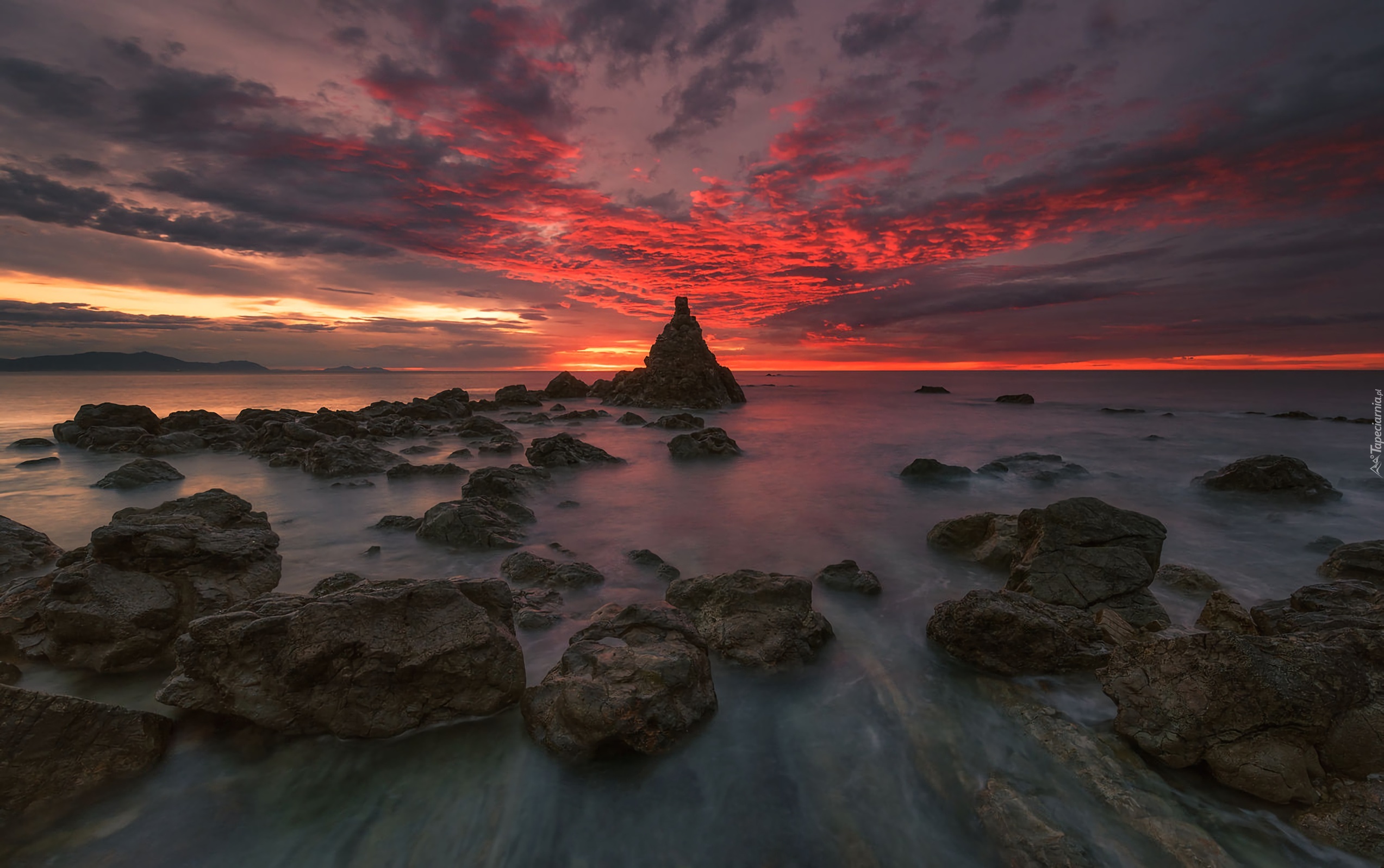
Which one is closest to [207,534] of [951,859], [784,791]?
[784,791]

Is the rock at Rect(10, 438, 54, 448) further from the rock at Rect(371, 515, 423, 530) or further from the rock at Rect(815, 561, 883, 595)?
the rock at Rect(815, 561, 883, 595)

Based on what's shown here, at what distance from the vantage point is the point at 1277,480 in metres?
15.8

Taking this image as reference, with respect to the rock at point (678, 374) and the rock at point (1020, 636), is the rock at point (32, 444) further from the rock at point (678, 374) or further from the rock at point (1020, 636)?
the rock at point (678, 374)

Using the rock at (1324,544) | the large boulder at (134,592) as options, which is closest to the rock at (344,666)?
the large boulder at (134,592)

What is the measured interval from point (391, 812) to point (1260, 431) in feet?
178

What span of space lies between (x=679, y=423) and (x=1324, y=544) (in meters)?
Result: 28.5

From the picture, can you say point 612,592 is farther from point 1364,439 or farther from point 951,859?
point 1364,439

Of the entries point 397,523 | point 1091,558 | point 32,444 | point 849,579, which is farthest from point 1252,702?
point 32,444

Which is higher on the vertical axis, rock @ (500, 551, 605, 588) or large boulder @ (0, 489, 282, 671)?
large boulder @ (0, 489, 282, 671)

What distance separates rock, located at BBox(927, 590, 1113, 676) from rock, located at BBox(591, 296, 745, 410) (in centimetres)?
4851

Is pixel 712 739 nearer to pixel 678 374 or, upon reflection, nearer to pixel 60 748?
pixel 60 748

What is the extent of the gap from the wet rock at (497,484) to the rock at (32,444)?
80.0 ft

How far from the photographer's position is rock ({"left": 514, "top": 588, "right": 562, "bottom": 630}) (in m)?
7.48

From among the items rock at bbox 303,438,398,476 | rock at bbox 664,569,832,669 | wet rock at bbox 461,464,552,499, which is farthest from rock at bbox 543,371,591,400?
rock at bbox 664,569,832,669
